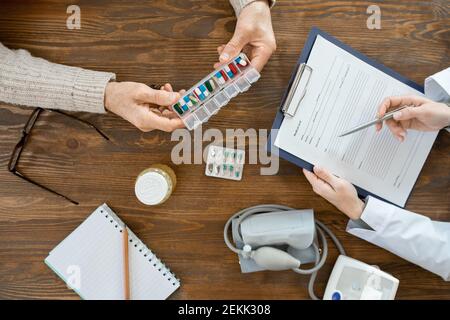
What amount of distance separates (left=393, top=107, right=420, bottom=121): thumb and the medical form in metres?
0.07

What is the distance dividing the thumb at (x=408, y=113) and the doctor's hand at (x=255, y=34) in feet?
0.96

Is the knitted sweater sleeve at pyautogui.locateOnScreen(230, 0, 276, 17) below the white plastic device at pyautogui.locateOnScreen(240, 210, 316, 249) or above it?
above

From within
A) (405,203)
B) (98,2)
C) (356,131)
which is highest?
(98,2)

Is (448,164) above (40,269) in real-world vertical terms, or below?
above

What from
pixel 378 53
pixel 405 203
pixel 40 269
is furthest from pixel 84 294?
pixel 378 53

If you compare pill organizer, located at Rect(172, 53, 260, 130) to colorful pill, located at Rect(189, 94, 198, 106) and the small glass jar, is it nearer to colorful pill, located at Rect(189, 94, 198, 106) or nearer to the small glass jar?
colorful pill, located at Rect(189, 94, 198, 106)

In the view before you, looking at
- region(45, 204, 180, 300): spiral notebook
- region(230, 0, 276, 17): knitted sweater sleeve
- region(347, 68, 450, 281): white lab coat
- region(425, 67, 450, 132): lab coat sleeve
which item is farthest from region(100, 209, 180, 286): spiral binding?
region(425, 67, 450, 132): lab coat sleeve

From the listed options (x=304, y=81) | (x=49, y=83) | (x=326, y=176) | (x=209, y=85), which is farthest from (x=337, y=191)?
(x=49, y=83)

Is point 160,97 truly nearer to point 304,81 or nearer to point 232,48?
point 232,48

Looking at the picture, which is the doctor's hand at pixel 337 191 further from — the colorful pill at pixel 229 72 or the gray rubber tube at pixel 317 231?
the colorful pill at pixel 229 72

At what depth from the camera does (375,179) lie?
92 cm

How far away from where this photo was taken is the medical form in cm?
91

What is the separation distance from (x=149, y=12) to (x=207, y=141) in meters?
0.32

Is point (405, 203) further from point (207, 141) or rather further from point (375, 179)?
point (207, 141)
